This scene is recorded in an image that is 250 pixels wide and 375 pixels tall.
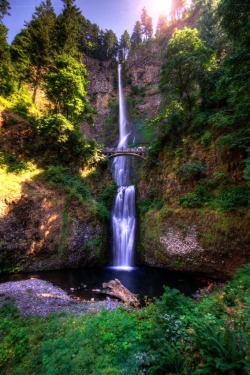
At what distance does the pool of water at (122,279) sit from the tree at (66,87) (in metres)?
14.9

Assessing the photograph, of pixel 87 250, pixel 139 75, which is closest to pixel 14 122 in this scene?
pixel 87 250

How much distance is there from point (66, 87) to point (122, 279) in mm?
17541

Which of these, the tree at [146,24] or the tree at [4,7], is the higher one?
the tree at [146,24]

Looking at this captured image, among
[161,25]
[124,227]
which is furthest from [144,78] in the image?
[124,227]

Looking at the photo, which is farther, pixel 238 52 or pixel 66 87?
pixel 66 87

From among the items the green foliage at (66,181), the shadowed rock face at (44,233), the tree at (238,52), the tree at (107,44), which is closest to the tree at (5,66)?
the green foliage at (66,181)

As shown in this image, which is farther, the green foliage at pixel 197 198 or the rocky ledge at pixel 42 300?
the green foliage at pixel 197 198

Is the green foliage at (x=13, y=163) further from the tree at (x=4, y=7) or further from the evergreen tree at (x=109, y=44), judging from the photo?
the evergreen tree at (x=109, y=44)

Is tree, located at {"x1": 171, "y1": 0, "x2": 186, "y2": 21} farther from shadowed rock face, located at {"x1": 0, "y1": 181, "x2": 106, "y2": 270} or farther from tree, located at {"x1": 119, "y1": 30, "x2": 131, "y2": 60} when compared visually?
shadowed rock face, located at {"x1": 0, "y1": 181, "x2": 106, "y2": 270}

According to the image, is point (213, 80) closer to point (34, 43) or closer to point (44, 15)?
point (34, 43)

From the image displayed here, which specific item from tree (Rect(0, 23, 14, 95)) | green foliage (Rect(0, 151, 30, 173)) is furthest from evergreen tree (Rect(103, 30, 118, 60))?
green foliage (Rect(0, 151, 30, 173))

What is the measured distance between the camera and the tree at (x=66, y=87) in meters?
16.9

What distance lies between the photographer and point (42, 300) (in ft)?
26.9

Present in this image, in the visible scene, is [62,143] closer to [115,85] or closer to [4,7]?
[4,7]
